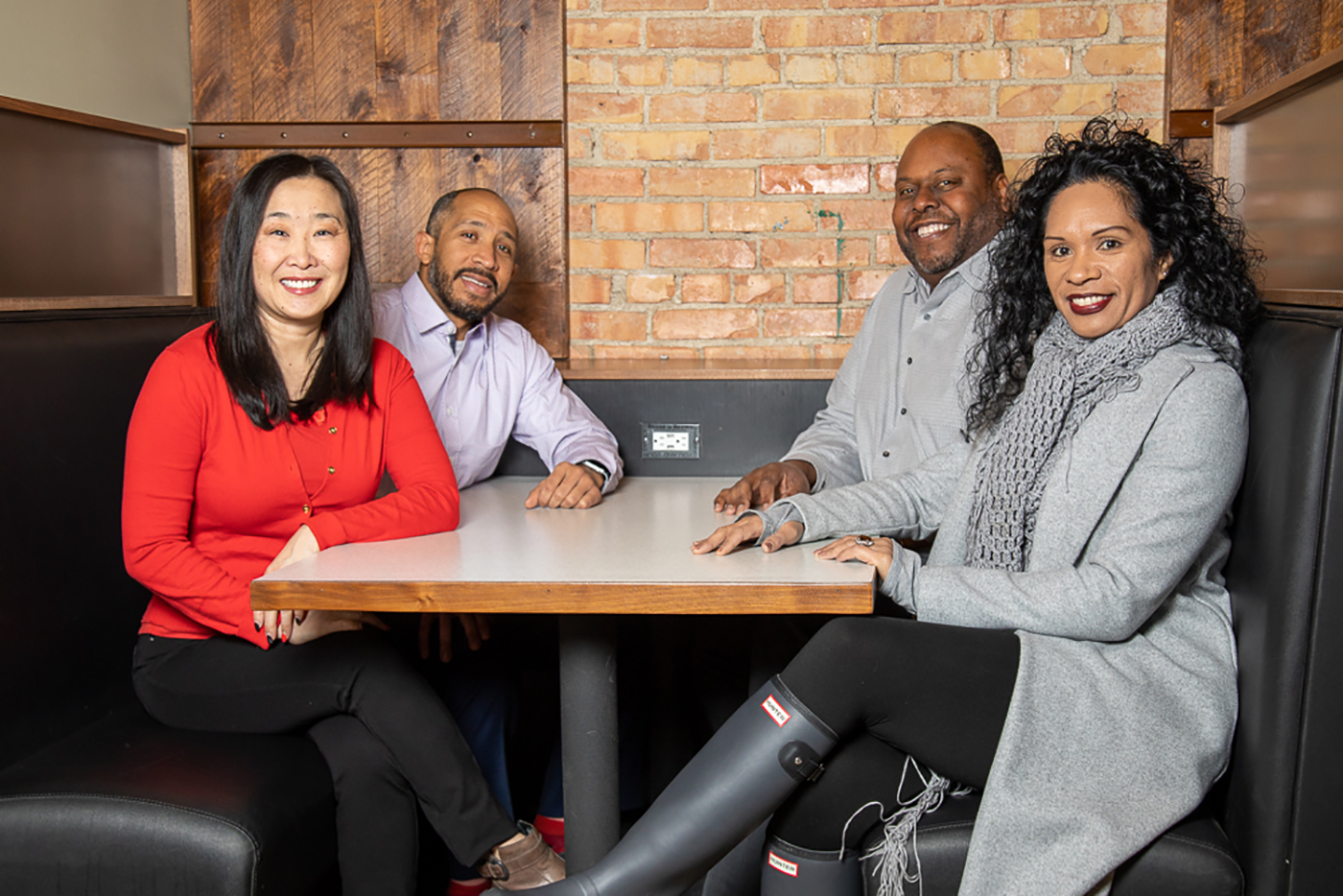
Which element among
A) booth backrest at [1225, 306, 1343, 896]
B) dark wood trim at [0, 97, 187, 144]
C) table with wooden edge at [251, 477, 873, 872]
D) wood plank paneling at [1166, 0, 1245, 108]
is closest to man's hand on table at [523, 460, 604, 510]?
table with wooden edge at [251, 477, 873, 872]

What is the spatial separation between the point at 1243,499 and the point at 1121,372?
0.23 metres

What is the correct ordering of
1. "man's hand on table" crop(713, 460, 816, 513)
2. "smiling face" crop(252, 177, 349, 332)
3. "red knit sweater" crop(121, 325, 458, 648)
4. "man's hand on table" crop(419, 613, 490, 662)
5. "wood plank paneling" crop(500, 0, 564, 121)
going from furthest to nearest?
"wood plank paneling" crop(500, 0, 564, 121) → "man's hand on table" crop(419, 613, 490, 662) → "man's hand on table" crop(713, 460, 816, 513) → "smiling face" crop(252, 177, 349, 332) → "red knit sweater" crop(121, 325, 458, 648)

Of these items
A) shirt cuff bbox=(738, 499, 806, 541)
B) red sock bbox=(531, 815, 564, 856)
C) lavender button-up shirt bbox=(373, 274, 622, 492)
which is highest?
lavender button-up shirt bbox=(373, 274, 622, 492)

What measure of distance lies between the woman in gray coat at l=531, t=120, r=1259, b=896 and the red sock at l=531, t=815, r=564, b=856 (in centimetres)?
77

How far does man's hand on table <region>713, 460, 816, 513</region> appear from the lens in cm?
179

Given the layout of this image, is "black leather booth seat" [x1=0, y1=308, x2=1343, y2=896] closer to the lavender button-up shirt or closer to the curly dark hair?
the curly dark hair

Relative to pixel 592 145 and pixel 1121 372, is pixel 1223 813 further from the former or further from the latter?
pixel 592 145

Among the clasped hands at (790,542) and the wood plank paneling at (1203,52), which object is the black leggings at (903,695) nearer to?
the clasped hands at (790,542)

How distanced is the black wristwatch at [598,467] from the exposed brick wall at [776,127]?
72 centimetres

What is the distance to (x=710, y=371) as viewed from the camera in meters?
2.39

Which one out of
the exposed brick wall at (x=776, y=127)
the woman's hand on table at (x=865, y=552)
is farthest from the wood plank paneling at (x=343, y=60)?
the woman's hand on table at (x=865, y=552)

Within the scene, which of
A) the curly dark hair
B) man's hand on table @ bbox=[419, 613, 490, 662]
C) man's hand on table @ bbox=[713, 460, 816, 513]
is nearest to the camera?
the curly dark hair

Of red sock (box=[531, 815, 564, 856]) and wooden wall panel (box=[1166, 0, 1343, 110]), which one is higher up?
wooden wall panel (box=[1166, 0, 1343, 110])

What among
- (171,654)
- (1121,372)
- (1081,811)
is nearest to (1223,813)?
(1081,811)
